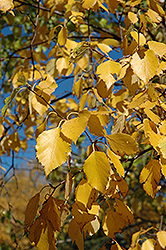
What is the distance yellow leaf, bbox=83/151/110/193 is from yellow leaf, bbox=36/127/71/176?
45mm

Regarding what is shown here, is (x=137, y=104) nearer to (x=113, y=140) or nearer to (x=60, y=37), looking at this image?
(x=113, y=140)

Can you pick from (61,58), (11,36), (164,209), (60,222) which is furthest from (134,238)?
(164,209)

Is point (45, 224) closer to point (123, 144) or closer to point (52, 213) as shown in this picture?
point (52, 213)

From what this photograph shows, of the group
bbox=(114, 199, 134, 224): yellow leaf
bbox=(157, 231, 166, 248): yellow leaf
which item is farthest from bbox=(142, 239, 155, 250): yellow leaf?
bbox=(114, 199, 134, 224): yellow leaf

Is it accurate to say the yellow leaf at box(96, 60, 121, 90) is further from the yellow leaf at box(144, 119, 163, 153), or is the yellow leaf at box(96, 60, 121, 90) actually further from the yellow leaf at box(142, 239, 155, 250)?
the yellow leaf at box(142, 239, 155, 250)

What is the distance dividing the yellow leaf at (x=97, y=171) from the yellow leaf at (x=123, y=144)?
0.04 m

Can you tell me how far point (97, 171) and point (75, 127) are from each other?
84 mm

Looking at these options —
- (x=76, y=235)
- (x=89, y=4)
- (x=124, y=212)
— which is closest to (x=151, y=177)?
(x=124, y=212)

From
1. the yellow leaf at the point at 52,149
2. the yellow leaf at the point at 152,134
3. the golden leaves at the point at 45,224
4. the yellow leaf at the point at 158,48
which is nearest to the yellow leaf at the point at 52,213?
the golden leaves at the point at 45,224

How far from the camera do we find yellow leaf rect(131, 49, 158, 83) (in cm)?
50

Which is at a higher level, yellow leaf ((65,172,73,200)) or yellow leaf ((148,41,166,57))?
yellow leaf ((148,41,166,57))

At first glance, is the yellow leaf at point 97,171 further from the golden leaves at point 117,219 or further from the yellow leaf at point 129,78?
the yellow leaf at point 129,78

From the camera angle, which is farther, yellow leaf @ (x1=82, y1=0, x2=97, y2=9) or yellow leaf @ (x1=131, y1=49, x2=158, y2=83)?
yellow leaf @ (x1=82, y1=0, x2=97, y2=9)

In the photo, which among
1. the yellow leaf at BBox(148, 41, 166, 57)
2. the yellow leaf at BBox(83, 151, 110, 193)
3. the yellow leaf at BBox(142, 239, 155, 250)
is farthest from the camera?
the yellow leaf at BBox(142, 239, 155, 250)
